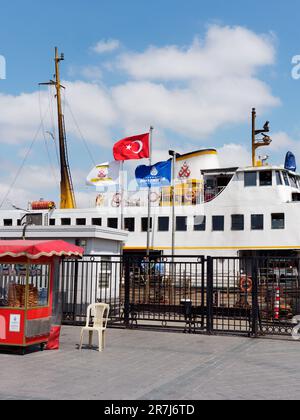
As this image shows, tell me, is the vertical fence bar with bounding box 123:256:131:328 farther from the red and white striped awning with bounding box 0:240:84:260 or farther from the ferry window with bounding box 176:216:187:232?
the ferry window with bounding box 176:216:187:232

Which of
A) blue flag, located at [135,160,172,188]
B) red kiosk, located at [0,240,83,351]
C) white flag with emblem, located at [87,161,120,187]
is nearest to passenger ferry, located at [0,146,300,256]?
white flag with emblem, located at [87,161,120,187]

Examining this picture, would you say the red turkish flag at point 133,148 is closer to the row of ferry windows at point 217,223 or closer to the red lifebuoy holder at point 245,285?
the row of ferry windows at point 217,223

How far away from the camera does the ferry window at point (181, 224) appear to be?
130 ft

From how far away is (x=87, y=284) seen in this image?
18.1 metres

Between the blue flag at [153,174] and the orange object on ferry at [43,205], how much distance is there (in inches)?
588

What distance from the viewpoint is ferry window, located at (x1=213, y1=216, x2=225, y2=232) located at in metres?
38.5

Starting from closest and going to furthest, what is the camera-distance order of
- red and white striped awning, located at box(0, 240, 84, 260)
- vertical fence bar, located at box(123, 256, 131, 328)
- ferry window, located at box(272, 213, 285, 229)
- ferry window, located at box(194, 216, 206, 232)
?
red and white striped awning, located at box(0, 240, 84, 260) < vertical fence bar, located at box(123, 256, 131, 328) < ferry window, located at box(272, 213, 285, 229) < ferry window, located at box(194, 216, 206, 232)

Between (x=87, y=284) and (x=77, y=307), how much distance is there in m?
0.83

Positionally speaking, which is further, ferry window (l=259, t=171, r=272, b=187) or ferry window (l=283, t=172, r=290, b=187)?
ferry window (l=283, t=172, r=290, b=187)

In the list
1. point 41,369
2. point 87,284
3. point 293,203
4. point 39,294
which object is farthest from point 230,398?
point 293,203

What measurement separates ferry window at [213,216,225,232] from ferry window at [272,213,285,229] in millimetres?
3600

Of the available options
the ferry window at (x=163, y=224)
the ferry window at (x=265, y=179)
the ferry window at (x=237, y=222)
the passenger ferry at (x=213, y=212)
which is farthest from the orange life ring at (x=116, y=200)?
the ferry window at (x=265, y=179)

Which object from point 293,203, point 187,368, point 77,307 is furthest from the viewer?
point 293,203
